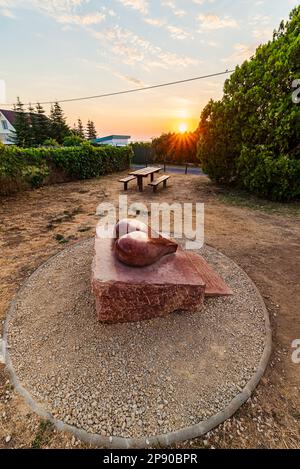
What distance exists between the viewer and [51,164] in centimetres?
1045

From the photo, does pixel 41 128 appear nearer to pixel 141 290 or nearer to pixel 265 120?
pixel 265 120

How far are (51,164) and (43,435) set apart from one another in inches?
412

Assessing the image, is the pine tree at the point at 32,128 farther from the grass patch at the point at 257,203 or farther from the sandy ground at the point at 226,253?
the grass patch at the point at 257,203

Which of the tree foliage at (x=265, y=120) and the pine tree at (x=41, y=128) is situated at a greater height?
the pine tree at (x=41, y=128)

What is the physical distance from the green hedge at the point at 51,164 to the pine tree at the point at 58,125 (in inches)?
702

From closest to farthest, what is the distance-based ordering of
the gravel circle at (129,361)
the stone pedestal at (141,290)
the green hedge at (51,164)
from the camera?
the gravel circle at (129,361)
the stone pedestal at (141,290)
the green hedge at (51,164)

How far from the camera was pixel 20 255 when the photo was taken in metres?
4.55

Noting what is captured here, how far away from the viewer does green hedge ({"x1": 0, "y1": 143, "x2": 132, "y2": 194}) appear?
8.33 m

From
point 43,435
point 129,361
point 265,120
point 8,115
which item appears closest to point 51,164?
point 265,120

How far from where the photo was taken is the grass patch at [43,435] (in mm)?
1911

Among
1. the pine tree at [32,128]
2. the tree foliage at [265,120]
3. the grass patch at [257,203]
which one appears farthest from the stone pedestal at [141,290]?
the pine tree at [32,128]

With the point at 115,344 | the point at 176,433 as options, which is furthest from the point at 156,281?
the point at 176,433

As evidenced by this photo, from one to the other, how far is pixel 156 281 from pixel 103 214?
4679 mm
